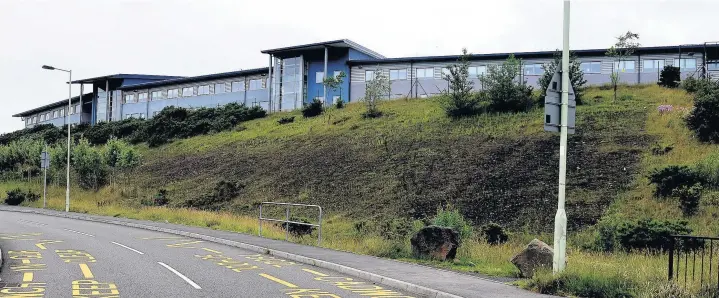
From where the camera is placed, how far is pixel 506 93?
154 ft

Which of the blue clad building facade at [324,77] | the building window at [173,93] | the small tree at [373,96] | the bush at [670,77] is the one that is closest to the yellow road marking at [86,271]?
the blue clad building facade at [324,77]

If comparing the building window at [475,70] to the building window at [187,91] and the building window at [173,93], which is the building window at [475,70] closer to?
the building window at [187,91]

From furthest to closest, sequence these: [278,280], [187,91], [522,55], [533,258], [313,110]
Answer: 1. [187,91]
2. [313,110]
3. [522,55]
4. [278,280]
5. [533,258]

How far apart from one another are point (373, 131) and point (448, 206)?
61.5 ft

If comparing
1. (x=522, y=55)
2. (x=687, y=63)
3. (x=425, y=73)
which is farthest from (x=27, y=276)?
(x=687, y=63)

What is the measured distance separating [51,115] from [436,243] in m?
104

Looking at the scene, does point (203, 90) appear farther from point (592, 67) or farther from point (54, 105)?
point (592, 67)

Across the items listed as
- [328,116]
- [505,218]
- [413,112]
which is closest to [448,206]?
[505,218]

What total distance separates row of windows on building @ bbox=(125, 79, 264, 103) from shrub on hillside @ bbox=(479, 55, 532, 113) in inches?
1269

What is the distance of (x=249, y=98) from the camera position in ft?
244

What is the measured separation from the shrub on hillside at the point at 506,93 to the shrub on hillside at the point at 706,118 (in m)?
12.4

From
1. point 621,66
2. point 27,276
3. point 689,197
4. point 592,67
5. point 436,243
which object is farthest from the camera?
point 592,67

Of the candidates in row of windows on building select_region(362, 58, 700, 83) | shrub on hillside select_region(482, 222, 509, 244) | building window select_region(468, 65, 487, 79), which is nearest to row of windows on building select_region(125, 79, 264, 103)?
row of windows on building select_region(362, 58, 700, 83)

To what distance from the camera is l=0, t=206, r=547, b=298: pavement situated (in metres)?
11.5
